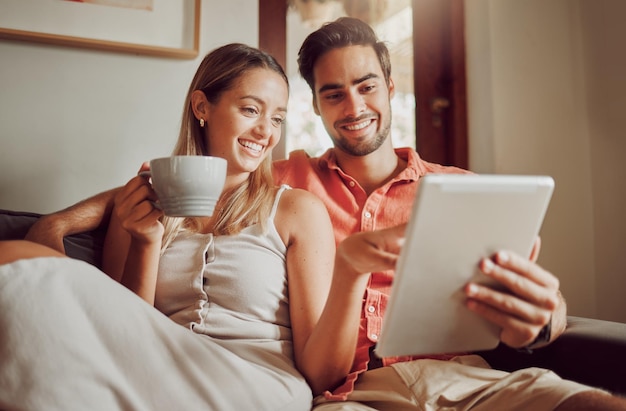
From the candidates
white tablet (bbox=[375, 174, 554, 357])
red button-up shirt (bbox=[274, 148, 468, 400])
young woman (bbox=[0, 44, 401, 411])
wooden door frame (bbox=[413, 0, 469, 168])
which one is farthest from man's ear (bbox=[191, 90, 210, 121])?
wooden door frame (bbox=[413, 0, 469, 168])

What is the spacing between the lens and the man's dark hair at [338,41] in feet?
5.23

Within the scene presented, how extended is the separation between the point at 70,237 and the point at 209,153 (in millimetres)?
380

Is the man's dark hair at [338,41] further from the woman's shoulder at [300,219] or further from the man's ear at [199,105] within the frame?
the woman's shoulder at [300,219]

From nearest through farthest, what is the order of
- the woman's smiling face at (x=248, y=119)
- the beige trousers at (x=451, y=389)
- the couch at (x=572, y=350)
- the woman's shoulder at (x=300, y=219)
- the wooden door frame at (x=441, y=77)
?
the beige trousers at (x=451, y=389), the couch at (x=572, y=350), the woman's shoulder at (x=300, y=219), the woman's smiling face at (x=248, y=119), the wooden door frame at (x=441, y=77)

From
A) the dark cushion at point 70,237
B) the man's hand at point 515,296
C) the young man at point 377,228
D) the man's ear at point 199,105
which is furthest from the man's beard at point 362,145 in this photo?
the man's hand at point 515,296

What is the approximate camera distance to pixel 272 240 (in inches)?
48.1

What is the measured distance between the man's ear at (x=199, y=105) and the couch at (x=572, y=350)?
0.38 m

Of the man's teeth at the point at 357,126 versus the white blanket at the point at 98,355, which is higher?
the man's teeth at the point at 357,126

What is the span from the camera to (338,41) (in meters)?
1.59

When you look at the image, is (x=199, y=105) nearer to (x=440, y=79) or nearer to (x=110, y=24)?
(x=110, y=24)

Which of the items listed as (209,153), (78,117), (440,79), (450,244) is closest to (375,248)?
(450,244)

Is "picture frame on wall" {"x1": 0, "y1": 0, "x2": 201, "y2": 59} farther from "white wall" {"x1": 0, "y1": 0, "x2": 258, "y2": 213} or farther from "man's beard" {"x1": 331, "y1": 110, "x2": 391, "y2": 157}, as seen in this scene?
"man's beard" {"x1": 331, "y1": 110, "x2": 391, "y2": 157}

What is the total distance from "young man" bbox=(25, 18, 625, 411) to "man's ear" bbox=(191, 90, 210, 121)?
267mm

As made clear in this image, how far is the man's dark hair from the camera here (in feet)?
5.23
